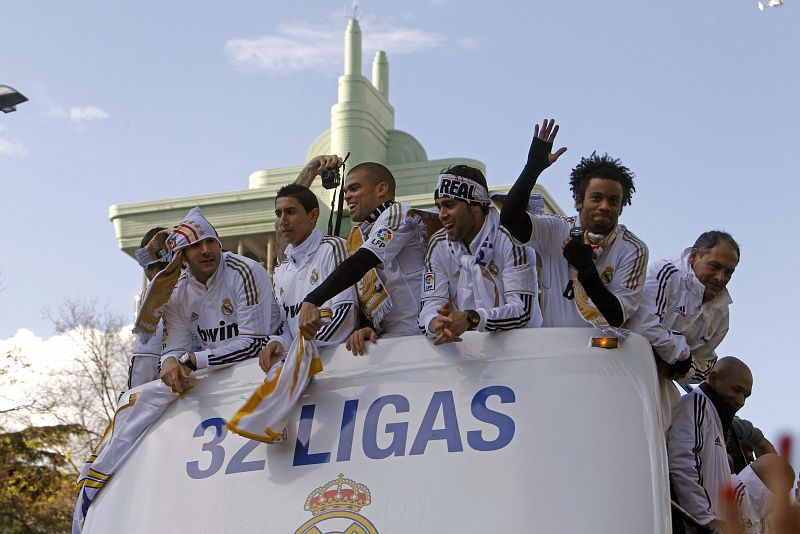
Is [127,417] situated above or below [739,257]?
below

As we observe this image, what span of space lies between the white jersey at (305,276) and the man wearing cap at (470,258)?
17.5 inches

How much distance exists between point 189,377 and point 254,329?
1.55 ft

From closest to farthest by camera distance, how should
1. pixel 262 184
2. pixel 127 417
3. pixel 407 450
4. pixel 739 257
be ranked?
1. pixel 407 450
2. pixel 127 417
3. pixel 739 257
4. pixel 262 184

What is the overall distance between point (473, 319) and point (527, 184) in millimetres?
828

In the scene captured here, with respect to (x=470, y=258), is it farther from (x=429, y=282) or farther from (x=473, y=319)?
(x=473, y=319)

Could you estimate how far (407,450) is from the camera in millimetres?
4301

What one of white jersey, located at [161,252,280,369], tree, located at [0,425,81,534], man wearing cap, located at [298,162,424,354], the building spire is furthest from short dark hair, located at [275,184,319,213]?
the building spire

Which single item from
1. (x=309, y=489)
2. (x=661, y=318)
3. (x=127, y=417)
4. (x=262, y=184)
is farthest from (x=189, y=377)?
(x=262, y=184)

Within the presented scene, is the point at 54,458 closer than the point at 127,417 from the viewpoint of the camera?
No

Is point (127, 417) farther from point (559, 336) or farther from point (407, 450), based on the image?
point (559, 336)

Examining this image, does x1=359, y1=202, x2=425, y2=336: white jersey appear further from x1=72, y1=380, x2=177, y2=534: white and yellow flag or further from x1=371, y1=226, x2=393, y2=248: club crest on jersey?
x1=72, y1=380, x2=177, y2=534: white and yellow flag

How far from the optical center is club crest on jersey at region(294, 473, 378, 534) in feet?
13.6

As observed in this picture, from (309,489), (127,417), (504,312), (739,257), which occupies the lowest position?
(309,489)

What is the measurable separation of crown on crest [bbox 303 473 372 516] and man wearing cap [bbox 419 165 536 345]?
0.86 metres
